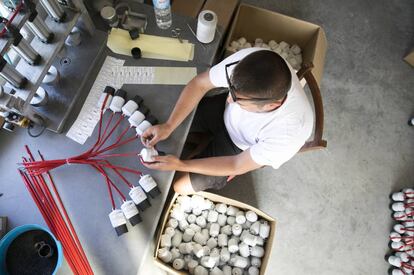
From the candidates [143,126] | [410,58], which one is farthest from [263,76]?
[410,58]

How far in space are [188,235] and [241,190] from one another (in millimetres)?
444

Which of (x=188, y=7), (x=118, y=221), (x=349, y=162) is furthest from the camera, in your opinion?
(x=349, y=162)

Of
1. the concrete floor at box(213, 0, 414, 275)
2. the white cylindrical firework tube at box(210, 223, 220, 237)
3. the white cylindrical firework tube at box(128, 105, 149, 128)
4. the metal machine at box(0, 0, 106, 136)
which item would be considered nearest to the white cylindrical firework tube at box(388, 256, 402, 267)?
the concrete floor at box(213, 0, 414, 275)

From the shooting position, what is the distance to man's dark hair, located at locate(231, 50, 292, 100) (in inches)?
35.5

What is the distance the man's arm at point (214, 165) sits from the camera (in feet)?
3.62

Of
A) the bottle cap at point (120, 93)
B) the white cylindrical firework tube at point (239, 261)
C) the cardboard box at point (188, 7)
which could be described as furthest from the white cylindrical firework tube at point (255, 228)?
the cardboard box at point (188, 7)

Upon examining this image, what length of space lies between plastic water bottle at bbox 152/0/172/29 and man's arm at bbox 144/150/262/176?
1.90 ft

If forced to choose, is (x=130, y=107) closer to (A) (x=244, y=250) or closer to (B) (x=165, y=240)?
(B) (x=165, y=240)

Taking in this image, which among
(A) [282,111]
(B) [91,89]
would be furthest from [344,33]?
(B) [91,89]

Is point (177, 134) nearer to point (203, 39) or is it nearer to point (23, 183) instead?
point (203, 39)

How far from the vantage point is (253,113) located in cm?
114

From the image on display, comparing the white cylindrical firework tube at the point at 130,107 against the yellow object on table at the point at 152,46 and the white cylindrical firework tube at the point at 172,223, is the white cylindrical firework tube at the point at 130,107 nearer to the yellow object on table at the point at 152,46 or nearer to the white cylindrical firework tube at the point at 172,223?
the yellow object on table at the point at 152,46

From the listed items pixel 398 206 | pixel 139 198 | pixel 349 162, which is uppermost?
pixel 139 198

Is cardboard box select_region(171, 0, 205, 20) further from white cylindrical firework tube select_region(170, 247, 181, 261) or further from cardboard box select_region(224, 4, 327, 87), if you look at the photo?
white cylindrical firework tube select_region(170, 247, 181, 261)
